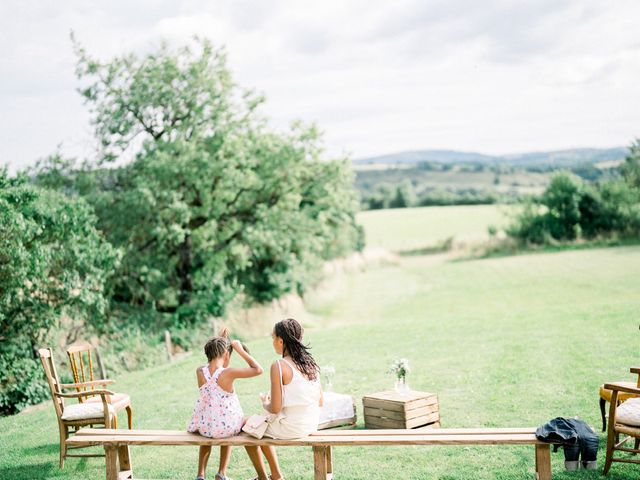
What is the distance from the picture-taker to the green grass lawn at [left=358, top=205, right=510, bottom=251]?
181 ft

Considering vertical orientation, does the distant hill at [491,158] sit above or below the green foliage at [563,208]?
above

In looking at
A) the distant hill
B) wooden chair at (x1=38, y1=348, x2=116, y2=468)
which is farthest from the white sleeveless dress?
the distant hill

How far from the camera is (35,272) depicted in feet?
49.2

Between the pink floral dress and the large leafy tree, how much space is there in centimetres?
1577

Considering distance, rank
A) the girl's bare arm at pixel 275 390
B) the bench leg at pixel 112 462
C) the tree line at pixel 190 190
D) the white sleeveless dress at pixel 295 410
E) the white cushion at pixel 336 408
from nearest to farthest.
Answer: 1. the girl's bare arm at pixel 275 390
2. the white sleeveless dress at pixel 295 410
3. the bench leg at pixel 112 462
4. the white cushion at pixel 336 408
5. the tree line at pixel 190 190

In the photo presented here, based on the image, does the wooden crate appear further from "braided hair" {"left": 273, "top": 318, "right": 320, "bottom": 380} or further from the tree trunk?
the tree trunk

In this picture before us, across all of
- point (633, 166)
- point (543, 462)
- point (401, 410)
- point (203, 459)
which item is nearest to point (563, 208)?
point (633, 166)

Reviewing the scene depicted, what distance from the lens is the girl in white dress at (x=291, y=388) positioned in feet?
20.7

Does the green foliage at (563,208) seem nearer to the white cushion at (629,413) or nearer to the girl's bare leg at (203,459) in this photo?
the white cushion at (629,413)

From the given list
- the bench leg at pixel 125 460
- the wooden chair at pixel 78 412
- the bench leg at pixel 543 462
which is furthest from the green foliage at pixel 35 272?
the bench leg at pixel 543 462

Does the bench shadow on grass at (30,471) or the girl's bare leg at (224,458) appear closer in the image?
the girl's bare leg at (224,458)

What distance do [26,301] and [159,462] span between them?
924cm

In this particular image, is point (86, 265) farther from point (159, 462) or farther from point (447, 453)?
point (447, 453)

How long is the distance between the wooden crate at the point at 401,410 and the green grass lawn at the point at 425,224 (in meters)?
42.0
